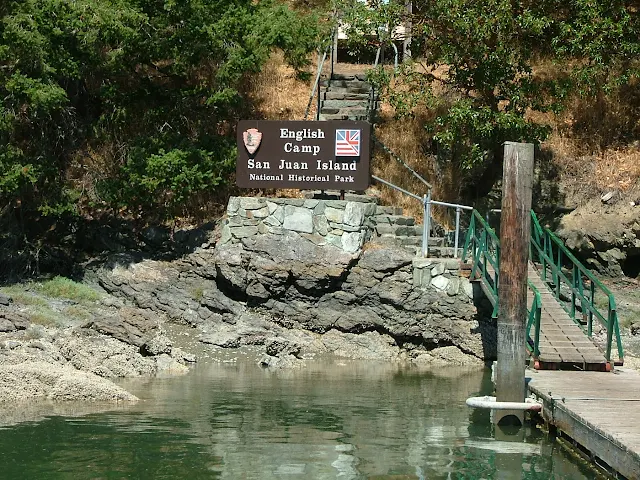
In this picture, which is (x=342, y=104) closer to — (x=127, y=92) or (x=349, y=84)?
(x=349, y=84)

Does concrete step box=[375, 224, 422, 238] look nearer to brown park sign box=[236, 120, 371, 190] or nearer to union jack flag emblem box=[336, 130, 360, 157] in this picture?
brown park sign box=[236, 120, 371, 190]

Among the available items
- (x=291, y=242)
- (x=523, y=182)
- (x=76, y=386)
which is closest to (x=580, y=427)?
(x=523, y=182)

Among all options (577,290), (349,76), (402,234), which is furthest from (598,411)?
(349,76)

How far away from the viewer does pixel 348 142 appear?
22031 mm

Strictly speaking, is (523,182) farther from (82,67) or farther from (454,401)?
(82,67)

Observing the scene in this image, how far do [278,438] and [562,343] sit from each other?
18.3ft

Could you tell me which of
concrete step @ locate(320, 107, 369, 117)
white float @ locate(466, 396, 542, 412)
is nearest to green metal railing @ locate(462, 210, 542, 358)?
white float @ locate(466, 396, 542, 412)

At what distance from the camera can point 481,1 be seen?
23297 millimetres

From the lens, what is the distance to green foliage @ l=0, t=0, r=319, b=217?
72.9ft

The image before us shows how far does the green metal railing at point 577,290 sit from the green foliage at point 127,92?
7058 millimetres

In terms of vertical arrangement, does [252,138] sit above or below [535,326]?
above

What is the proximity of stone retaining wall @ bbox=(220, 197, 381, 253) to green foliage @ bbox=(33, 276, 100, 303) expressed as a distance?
2859mm

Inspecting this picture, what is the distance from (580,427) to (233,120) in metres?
14.9

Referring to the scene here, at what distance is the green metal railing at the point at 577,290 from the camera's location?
16.7 m
